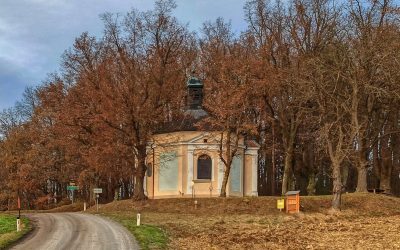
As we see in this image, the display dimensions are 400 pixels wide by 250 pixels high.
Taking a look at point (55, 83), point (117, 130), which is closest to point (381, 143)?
point (117, 130)

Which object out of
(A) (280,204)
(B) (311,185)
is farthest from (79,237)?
(B) (311,185)

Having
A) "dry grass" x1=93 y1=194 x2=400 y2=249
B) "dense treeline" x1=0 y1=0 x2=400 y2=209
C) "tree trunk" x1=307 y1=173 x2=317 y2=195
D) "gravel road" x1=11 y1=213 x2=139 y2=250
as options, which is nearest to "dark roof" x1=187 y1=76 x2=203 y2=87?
"dense treeline" x1=0 y1=0 x2=400 y2=209

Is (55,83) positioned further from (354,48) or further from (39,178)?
(354,48)

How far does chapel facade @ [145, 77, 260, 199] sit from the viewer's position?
47.0 meters

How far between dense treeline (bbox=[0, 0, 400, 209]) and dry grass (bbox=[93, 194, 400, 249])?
7.45 ft

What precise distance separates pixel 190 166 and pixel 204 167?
4.19 ft

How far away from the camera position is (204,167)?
156 ft

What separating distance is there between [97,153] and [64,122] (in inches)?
207

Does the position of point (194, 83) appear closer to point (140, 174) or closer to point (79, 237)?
point (140, 174)

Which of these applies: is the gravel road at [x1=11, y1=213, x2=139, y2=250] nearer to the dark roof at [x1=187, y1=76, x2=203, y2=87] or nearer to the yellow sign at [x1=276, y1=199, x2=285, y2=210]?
the yellow sign at [x1=276, y1=199, x2=285, y2=210]

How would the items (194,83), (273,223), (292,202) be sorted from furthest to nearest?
(194,83) → (292,202) → (273,223)

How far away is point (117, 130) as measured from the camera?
146 feet

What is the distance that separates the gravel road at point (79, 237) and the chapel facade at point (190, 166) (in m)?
17.9

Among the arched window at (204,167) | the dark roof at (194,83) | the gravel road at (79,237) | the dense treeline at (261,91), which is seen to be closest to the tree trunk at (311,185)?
the dense treeline at (261,91)
